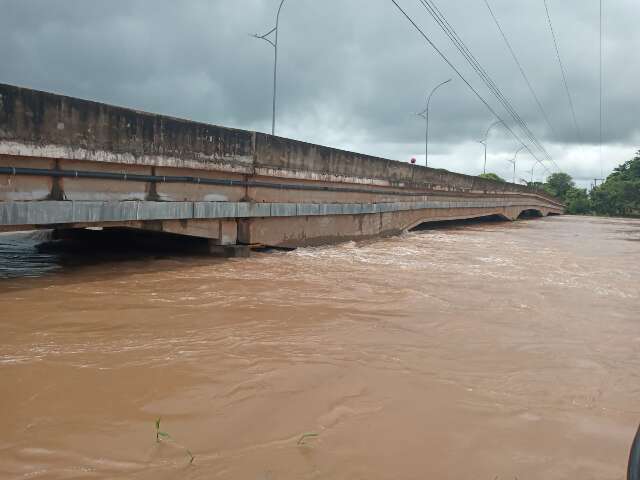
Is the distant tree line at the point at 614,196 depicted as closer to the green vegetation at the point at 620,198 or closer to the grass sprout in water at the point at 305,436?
the green vegetation at the point at 620,198

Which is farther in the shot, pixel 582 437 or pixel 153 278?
pixel 153 278

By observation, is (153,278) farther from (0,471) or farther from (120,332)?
(0,471)

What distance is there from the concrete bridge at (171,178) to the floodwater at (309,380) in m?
1.05

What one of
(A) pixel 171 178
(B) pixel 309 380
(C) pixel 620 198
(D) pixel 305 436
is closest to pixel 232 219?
(A) pixel 171 178

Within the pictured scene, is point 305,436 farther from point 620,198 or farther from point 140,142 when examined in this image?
point 620,198

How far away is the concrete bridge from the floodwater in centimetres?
105

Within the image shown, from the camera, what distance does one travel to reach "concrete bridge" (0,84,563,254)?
6.10m

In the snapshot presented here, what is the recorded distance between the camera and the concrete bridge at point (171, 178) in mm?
6098

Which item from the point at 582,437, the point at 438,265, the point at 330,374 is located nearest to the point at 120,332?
the point at 330,374

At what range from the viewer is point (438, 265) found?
9.42 metres

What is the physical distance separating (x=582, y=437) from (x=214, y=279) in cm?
519

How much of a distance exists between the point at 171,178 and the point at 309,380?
Result: 17.8 feet

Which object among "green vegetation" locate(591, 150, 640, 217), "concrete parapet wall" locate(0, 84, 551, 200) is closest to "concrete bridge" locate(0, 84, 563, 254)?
"concrete parapet wall" locate(0, 84, 551, 200)

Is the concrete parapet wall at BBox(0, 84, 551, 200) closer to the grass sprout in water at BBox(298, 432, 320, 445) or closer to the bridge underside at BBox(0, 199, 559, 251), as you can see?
the bridge underside at BBox(0, 199, 559, 251)
